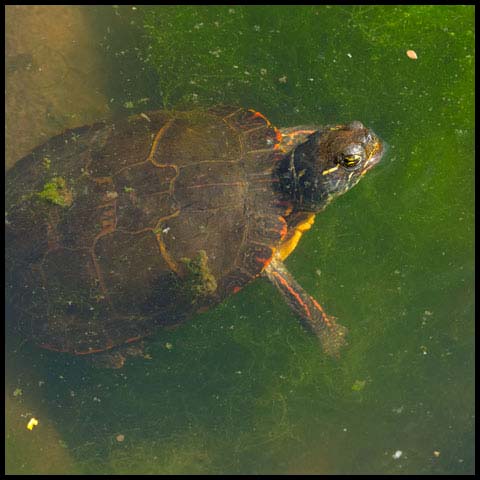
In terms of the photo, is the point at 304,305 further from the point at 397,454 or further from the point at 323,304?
the point at 397,454

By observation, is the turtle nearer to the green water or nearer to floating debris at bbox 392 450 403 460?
the green water

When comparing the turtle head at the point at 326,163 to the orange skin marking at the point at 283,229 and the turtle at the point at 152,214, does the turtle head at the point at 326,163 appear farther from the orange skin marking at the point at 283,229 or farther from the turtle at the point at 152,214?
the orange skin marking at the point at 283,229

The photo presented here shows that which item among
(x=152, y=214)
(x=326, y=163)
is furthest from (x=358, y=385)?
(x=152, y=214)

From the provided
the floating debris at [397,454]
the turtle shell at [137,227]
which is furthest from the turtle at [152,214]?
the floating debris at [397,454]

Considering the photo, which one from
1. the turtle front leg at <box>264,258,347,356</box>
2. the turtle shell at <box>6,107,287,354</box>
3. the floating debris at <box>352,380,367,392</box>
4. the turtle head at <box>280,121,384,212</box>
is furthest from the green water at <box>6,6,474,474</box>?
the turtle shell at <box>6,107,287,354</box>

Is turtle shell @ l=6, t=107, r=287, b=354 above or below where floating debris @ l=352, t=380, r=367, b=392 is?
above

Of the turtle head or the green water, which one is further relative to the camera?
the green water

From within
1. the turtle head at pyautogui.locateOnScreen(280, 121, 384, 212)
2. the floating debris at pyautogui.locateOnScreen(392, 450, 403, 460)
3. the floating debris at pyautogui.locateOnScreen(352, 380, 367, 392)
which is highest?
the turtle head at pyautogui.locateOnScreen(280, 121, 384, 212)
